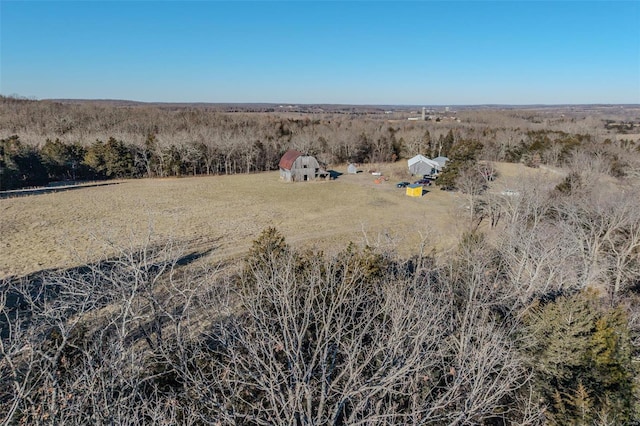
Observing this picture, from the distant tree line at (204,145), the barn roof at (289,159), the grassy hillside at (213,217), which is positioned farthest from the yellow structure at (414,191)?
the barn roof at (289,159)

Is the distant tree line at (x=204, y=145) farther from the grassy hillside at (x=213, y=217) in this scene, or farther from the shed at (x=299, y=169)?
the shed at (x=299, y=169)

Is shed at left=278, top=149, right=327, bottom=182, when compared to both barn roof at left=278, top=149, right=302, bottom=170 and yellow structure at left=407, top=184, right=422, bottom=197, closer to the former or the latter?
barn roof at left=278, top=149, right=302, bottom=170

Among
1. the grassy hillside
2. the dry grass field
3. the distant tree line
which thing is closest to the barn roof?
the dry grass field

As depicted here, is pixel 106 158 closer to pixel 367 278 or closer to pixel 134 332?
pixel 134 332

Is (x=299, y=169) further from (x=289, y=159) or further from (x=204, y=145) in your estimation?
(x=204, y=145)

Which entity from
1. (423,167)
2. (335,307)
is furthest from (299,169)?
(335,307)

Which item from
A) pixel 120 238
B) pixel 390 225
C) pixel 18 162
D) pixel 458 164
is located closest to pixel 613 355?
pixel 390 225
